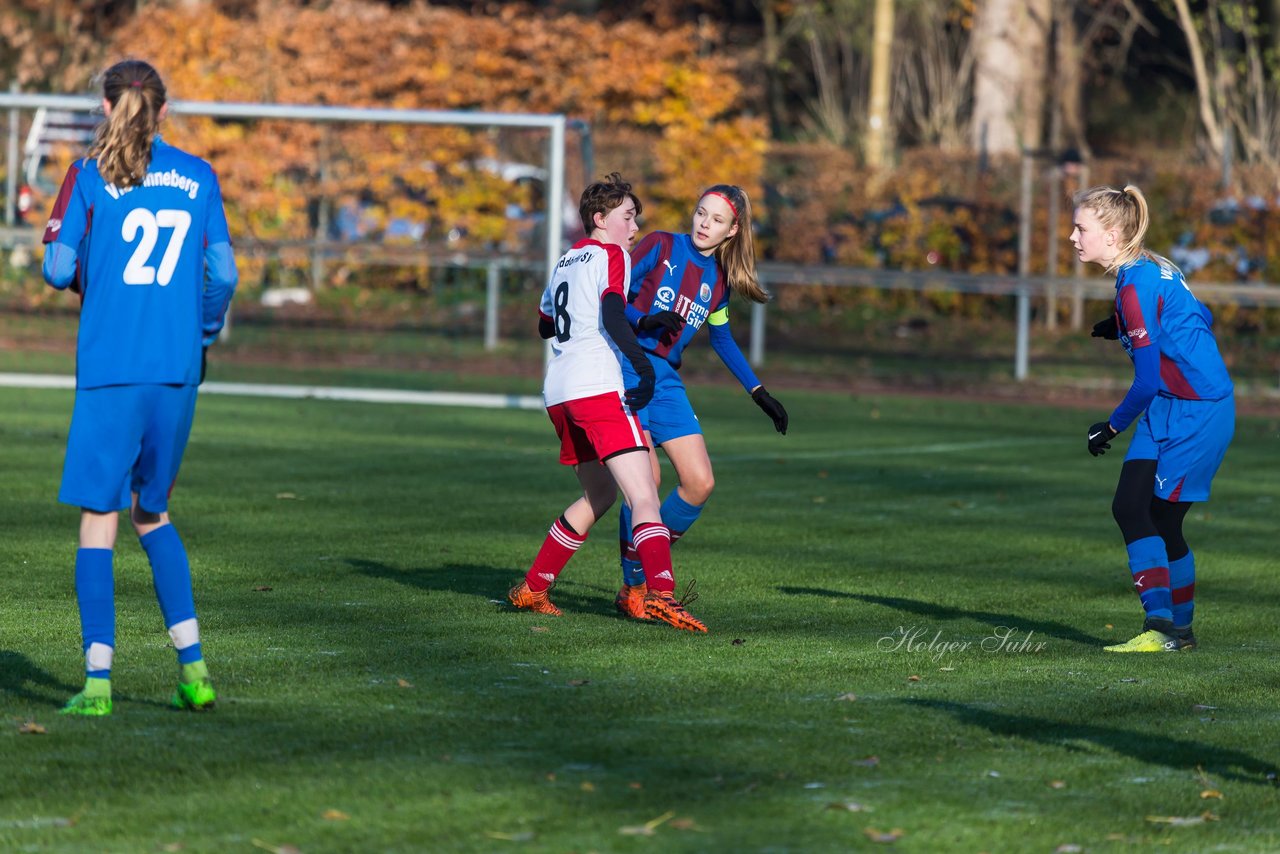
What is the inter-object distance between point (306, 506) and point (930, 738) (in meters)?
6.13

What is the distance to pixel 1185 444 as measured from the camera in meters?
7.53

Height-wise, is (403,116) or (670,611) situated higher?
(403,116)

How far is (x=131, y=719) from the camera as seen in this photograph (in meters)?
5.89

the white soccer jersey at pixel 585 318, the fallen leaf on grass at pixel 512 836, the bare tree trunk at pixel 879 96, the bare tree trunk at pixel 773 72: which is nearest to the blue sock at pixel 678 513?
the white soccer jersey at pixel 585 318

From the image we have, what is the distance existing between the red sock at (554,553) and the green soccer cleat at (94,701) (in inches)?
95.4

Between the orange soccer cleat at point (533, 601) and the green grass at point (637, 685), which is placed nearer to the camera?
the green grass at point (637, 685)

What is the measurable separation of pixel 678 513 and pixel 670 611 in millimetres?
785

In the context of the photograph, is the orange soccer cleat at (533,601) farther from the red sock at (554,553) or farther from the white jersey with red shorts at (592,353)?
the white jersey with red shorts at (592,353)

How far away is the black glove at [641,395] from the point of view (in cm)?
757

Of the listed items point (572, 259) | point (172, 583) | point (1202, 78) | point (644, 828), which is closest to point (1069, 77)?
point (1202, 78)

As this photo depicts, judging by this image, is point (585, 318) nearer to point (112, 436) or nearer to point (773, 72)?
point (112, 436)

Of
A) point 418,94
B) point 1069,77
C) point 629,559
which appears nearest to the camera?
point 629,559

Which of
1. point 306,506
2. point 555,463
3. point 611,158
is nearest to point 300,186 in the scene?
point 611,158

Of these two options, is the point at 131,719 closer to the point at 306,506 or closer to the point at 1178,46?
the point at 306,506
